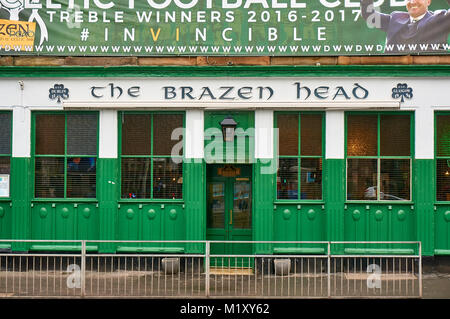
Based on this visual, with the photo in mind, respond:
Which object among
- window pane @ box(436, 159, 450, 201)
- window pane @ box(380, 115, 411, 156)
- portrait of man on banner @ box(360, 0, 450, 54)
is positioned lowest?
window pane @ box(436, 159, 450, 201)

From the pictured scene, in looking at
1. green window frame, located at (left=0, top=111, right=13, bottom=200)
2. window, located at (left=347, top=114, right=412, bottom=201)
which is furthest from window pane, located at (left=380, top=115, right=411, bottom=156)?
green window frame, located at (left=0, top=111, right=13, bottom=200)

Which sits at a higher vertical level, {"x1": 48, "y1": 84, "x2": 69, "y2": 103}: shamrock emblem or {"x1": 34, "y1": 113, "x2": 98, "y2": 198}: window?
{"x1": 48, "y1": 84, "x2": 69, "y2": 103}: shamrock emblem

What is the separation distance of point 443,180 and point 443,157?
1.79 ft

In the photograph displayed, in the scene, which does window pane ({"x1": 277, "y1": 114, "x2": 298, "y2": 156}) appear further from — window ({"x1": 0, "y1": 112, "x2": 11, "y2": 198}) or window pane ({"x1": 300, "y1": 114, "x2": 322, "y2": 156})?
window ({"x1": 0, "y1": 112, "x2": 11, "y2": 198})

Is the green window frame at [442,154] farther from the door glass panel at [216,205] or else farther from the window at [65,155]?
the window at [65,155]

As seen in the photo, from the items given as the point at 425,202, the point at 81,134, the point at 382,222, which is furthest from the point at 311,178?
the point at 81,134

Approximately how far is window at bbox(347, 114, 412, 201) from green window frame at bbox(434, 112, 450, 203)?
0.65 m

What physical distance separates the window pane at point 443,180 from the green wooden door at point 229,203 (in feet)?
14.7

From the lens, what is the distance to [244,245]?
44.0 ft

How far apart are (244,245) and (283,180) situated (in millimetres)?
Result: 1871

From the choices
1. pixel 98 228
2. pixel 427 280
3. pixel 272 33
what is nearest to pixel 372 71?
pixel 272 33

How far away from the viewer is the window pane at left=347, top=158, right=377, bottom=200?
42.9ft

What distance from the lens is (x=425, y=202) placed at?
12.8 metres

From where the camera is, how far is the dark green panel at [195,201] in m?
13.0
